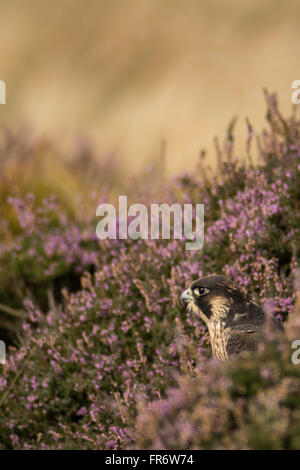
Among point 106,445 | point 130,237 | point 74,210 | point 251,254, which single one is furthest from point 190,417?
point 74,210

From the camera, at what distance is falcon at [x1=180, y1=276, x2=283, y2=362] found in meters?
1.98

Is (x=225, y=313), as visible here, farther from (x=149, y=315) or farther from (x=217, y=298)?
(x=149, y=315)

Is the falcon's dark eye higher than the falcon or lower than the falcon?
higher

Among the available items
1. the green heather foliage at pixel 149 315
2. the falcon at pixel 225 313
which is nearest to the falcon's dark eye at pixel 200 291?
the falcon at pixel 225 313

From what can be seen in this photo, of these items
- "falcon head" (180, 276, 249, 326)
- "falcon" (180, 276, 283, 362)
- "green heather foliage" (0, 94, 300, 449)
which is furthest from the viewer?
"green heather foliage" (0, 94, 300, 449)

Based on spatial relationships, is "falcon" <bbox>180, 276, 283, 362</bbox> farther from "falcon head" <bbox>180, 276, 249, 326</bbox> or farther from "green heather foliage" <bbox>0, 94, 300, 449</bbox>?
"green heather foliage" <bbox>0, 94, 300, 449</bbox>

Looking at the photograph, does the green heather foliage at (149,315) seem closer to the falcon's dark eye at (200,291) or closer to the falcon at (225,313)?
the falcon at (225,313)

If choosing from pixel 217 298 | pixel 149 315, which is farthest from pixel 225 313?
pixel 149 315

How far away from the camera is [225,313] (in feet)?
7.01

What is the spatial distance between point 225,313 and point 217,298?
0.23 ft

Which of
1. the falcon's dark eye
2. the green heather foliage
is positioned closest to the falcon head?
the falcon's dark eye

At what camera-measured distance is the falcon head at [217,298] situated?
212 centimetres

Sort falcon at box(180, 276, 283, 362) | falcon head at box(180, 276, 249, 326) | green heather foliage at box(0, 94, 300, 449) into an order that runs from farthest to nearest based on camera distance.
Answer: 1. green heather foliage at box(0, 94, 300, 449)
2. falcon head at box(180, 276, 249, 326)
3. falcon at box(180, 276, 283, 362)
